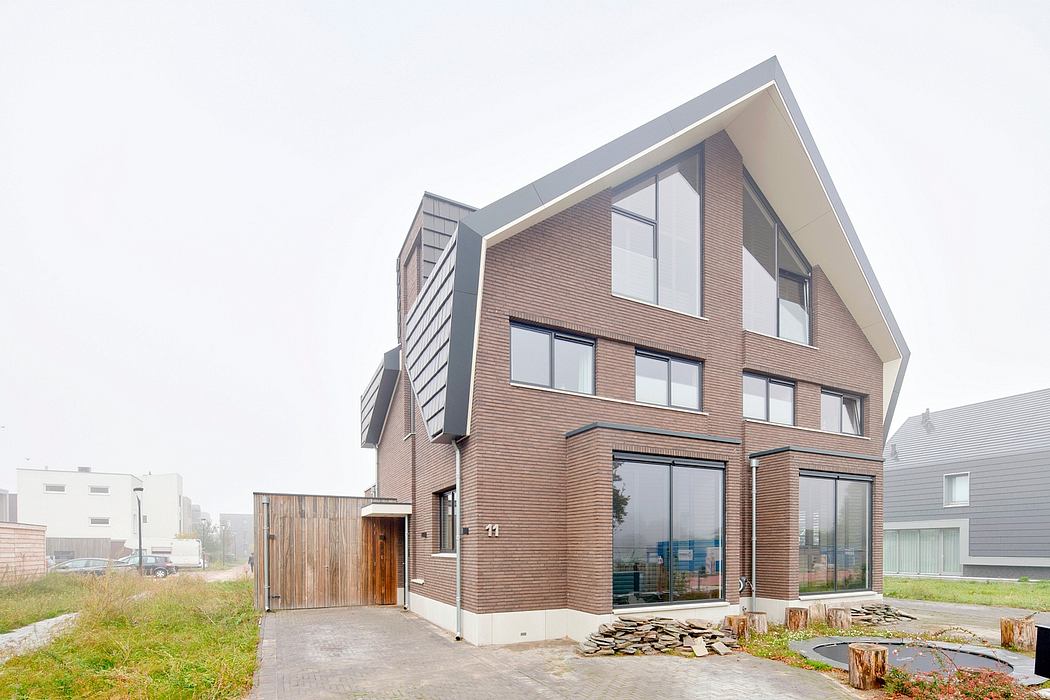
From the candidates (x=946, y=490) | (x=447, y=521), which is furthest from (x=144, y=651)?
(x=946, y=490)

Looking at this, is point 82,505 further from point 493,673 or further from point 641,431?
point 641,431

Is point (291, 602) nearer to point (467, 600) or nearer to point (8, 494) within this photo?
point (467, 600)

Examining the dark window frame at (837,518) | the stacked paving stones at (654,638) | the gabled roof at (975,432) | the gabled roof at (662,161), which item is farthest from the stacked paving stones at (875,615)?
the gabled roof at (975,432)

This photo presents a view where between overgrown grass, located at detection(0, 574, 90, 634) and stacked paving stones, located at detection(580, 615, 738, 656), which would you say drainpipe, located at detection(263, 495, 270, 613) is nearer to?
overgrown grass, located at detection(0, 574, 90, 634)

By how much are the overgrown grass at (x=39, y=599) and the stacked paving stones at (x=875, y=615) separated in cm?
1586

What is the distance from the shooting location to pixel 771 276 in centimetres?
1625

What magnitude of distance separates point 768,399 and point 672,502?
502 cm

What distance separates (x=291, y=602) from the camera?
631 inches

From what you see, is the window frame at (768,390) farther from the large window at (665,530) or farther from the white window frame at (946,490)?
the white window frame at (946,490)

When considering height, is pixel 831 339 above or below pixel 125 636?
above

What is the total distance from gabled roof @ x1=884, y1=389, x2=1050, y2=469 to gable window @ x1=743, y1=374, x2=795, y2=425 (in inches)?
727

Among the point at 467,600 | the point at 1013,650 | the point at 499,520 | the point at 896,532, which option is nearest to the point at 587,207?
the point at 499,520

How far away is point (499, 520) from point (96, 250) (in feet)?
75.4

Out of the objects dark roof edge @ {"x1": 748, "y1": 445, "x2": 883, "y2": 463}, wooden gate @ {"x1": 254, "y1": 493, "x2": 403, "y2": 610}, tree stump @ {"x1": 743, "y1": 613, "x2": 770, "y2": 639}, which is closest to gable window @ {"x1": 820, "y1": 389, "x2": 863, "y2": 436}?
dark roof edge @ {"x1": 748, "y1": 445, "x2": 883, "y2": 463}
